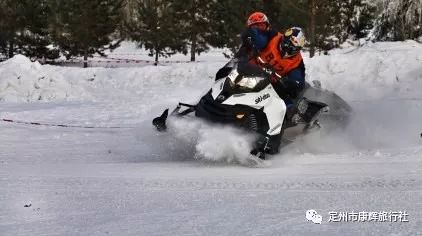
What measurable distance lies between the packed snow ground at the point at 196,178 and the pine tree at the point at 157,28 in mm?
16819

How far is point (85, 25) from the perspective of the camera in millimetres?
28438

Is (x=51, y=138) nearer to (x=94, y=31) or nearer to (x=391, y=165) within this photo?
(x=391, y=165)

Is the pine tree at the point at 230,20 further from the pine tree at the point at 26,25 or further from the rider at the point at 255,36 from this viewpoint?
the rider at the point at 255,36

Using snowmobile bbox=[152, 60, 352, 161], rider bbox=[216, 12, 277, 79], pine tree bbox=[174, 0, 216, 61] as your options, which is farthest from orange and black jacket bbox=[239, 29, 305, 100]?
pine tree bbox=[174, 0, 216, 61]

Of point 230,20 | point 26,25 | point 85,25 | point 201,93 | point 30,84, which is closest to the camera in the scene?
point 201,93

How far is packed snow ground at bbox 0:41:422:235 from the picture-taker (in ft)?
13.8

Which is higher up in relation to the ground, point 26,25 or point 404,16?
point 404,16

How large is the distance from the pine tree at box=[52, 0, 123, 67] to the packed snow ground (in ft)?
53.9

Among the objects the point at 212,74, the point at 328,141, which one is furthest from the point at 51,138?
the point at 212,74

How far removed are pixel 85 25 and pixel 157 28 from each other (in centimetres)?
353

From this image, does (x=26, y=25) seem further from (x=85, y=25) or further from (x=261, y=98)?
(x=261, y=98)

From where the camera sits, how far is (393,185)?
541 cm

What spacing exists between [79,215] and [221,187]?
1.48 metres

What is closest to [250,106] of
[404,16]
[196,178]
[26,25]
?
[196,178]
